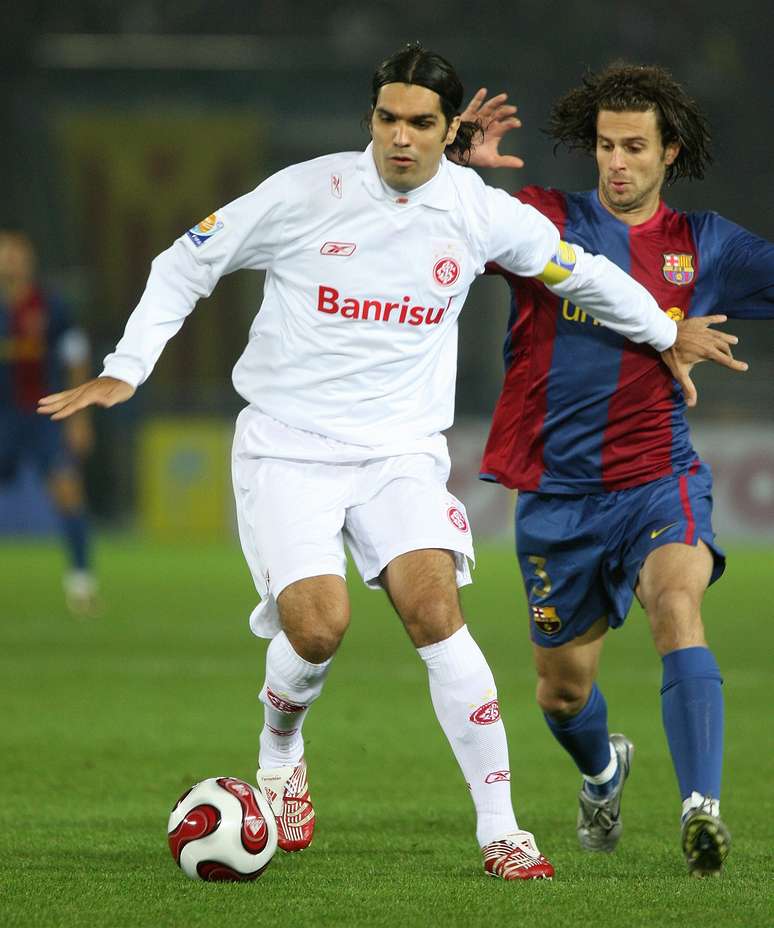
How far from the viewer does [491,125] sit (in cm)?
524

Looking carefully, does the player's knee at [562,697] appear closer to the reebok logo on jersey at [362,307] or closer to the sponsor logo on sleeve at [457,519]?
Answer: the sponsor logo on sleeve at [457,519]

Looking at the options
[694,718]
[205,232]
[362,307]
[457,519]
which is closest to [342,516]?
[457,519]

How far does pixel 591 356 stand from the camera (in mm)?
4918

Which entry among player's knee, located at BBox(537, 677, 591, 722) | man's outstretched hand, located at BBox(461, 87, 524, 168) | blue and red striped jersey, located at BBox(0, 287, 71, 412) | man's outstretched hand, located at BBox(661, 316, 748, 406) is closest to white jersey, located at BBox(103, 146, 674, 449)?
man's outstretched hand, located at BBox(661, 316, 748, 406)

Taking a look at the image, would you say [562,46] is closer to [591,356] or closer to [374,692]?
[374,692]

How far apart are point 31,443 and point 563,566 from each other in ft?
25.7

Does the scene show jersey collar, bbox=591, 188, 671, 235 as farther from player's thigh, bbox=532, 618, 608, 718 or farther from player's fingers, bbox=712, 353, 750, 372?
player's thigh, bbox=532, 618, 608, 718

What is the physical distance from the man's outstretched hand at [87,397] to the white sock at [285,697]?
2.61 ft

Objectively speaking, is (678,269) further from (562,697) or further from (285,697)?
(285,697)

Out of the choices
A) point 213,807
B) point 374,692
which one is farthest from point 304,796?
point 374,692

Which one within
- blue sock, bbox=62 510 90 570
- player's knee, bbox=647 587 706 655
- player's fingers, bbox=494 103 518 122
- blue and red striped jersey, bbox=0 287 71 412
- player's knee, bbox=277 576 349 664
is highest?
player's fingers, bbox=494 103 518 122

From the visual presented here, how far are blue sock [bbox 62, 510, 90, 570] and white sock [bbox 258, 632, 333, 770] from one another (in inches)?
258

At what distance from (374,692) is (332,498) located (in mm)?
3824

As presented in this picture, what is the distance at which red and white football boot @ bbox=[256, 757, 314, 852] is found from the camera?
475 centimetres
